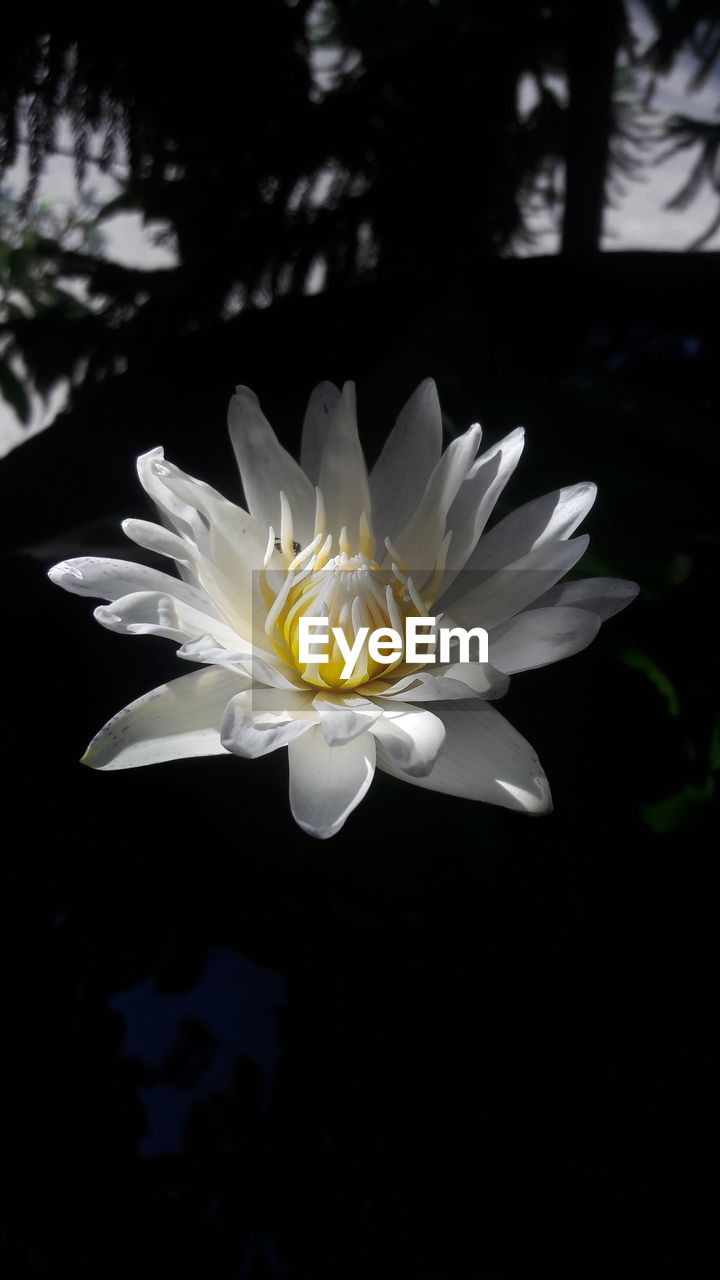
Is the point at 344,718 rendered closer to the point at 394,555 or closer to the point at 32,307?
the point at 394,555

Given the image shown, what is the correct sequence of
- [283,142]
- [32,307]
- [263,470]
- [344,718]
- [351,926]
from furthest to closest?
[32,307] < [283,142] < [351,926] < [263,470] < [344,718]

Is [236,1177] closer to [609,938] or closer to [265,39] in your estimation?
[609,938]

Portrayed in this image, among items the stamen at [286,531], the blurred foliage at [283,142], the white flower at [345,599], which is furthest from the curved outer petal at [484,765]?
the blurred foliage at [283,142]

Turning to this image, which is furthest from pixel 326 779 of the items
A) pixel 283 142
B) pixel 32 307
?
pixel 32 307

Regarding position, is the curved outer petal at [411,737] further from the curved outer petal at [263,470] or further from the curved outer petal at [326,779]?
the curved outer petal at [263,470]

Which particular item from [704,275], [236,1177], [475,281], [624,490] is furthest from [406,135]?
[236,1177]

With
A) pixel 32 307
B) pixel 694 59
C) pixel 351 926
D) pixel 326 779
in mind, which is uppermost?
pixel 694 59
